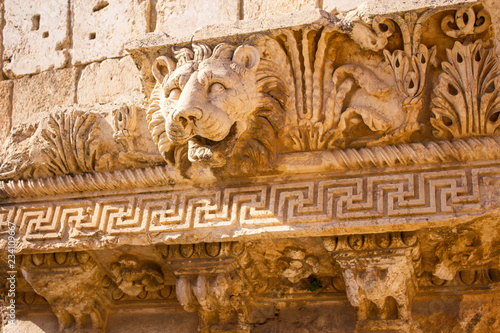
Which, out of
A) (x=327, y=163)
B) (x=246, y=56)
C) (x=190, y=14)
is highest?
(x=190, y=14)

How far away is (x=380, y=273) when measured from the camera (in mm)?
A: 3582

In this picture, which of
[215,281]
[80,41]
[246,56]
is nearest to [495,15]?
[246,56]

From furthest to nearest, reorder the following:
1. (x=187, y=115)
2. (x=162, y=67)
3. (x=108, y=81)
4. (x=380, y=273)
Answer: (x=108, y=81) → (x=162, y=67) → (x=380, y=273) → (x=187, y=115)

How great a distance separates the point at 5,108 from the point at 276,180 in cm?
193

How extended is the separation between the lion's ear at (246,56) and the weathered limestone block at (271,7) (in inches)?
19.3

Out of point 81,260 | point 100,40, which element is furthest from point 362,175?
point 100,40

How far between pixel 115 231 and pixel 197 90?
921 millimetres

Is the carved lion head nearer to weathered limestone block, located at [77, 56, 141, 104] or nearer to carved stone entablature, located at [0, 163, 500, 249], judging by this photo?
carved stone entablature, located at [0, 163, 500, 249]

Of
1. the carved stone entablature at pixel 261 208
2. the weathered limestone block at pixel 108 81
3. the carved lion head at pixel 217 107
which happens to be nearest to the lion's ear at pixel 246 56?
the carved lion head at pixel 217 107

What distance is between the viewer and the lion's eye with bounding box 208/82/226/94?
3.58 m

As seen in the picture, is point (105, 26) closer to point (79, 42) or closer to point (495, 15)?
point (79, 42)

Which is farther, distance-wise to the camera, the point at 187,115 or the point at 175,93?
the point at 175,93

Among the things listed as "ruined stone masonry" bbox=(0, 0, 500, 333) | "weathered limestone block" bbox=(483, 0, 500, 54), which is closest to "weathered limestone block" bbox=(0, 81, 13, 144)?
"ruined stone masonry" bbox=(0, 0, 500, 333)

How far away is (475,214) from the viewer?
3.39 meters
